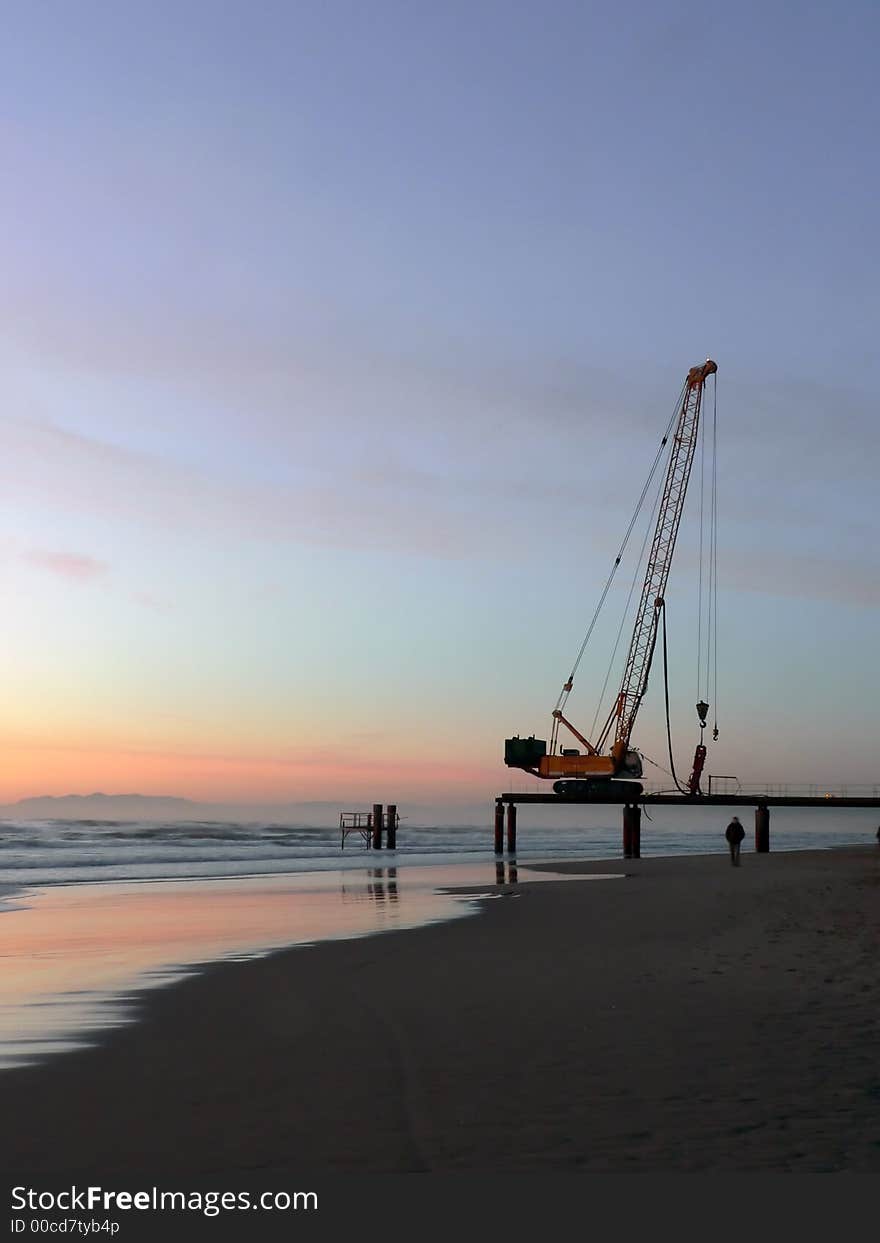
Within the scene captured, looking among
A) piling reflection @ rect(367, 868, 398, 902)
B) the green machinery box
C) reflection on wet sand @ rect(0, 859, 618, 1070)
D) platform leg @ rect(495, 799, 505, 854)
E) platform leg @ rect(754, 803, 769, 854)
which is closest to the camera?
reflection on wet sand @ rect(0, 859, 618, 1070)

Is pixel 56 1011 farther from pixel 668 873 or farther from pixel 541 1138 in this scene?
pixel 668 873

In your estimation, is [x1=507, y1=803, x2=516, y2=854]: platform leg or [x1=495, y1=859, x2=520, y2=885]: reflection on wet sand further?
[x1=507, y1=803, x2=516, y2=854]: platform leg

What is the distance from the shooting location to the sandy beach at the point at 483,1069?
29.8 ft

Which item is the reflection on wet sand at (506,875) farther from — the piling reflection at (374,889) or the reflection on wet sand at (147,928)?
the piling reflection at (374,889)

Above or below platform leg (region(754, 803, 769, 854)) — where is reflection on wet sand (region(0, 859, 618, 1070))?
above

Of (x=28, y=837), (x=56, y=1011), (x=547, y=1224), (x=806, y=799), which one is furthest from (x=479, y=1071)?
(x=28, y=837)

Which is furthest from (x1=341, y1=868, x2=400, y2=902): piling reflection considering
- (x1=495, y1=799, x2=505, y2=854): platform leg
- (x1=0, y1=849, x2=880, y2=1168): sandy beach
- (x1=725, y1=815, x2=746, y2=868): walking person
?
(x1=495, y1=799, x2=505, y2=854): platform leg

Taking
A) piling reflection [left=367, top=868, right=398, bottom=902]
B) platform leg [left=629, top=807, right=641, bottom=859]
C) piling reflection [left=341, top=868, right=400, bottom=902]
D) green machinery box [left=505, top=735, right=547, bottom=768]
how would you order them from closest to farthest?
1. piling reflection [left=341, top=868, right=400, bottom=902]
2. piling reflection [left=367, top=868, right=398, bottom=902]
3. platform leg [left=629, top=807, right=641, bottom=859]
4. green machinery box [left=505, top=735, right=547, bottom=768]

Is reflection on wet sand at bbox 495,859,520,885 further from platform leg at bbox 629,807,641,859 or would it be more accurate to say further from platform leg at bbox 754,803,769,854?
platform leg at bbox 754,803,769,854

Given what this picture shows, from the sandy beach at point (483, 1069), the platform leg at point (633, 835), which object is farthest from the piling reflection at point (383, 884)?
the platform leg at point (633, 835)

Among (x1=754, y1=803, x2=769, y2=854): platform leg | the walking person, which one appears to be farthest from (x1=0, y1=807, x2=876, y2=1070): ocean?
(x1=754, y1=803, x2=769, y2=854): platform leg

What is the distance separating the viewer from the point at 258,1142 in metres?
9.43

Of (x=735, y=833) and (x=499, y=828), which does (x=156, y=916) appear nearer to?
(x=735, y=833)

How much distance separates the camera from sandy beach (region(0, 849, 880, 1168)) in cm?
907
